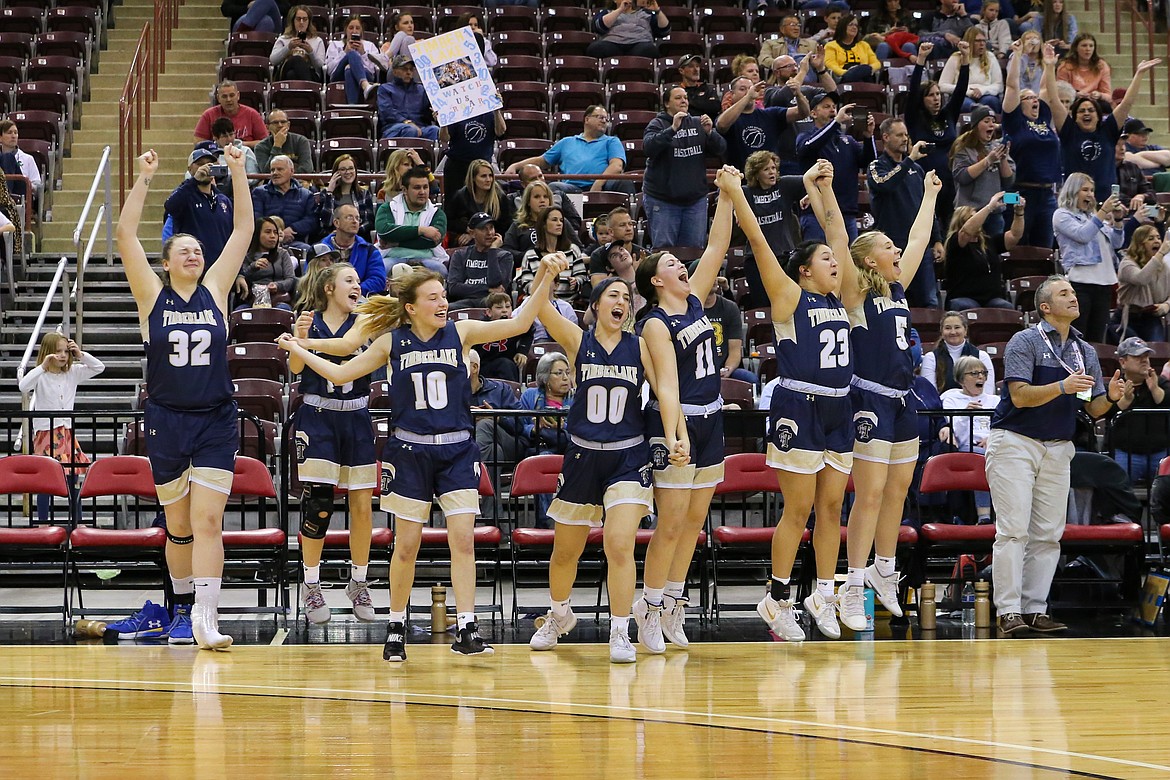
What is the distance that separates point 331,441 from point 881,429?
2.88 metres

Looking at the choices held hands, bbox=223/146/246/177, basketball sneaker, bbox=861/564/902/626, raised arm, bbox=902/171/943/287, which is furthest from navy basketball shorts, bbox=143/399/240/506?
raised arm, bbox=902/171/943/287

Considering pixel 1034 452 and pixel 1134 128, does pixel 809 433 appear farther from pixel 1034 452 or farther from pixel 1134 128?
pixel 1134 128

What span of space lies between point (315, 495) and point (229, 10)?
10261 mm

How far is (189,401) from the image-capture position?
724cm

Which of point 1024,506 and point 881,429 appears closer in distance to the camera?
point 881,429

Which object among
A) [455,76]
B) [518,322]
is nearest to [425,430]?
[518,322]

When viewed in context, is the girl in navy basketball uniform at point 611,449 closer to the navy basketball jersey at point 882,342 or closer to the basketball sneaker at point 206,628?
the navy basketball jersey at point 882,342

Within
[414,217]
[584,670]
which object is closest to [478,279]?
[414,217]

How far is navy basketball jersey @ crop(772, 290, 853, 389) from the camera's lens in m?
7.37

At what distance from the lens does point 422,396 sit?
702cm

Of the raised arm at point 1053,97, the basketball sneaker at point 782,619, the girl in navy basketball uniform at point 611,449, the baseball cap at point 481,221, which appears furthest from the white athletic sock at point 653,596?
the raised arm at point 1053,97

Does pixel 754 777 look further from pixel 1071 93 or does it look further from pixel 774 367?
pixel 1071 93

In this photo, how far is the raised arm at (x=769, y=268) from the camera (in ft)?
23.9

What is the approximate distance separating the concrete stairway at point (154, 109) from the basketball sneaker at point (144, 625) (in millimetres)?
6050
